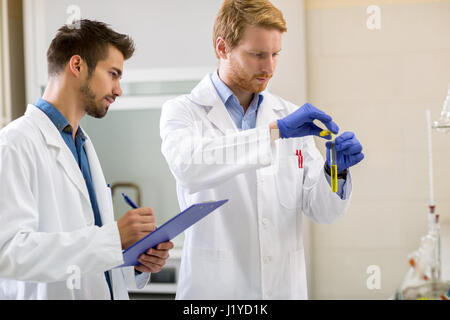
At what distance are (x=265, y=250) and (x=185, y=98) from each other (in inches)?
19.5

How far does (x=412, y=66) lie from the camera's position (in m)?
1.93

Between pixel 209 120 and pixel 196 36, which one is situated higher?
pixel 196 36

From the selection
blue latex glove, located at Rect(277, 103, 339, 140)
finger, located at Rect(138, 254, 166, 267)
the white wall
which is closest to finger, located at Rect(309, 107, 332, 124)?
blue latex glove, located at Rect(277, 103, 339, 140)

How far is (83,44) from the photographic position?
1.20m

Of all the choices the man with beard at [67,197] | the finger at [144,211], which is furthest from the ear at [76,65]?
the finger at [144,211]

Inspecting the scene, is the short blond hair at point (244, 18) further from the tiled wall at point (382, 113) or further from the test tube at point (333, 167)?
the tiled wall at point (382, 113)

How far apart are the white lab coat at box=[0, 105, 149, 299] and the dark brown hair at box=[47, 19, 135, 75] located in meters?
0.15

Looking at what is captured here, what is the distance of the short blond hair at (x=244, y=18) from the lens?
1271 mm

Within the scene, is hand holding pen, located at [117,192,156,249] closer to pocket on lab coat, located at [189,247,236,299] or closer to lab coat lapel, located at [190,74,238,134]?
pocket on lab coat, located at [189,247,236,299]

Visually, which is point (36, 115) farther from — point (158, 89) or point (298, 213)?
point (158, 89)

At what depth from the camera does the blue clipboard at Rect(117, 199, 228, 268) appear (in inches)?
36.5
